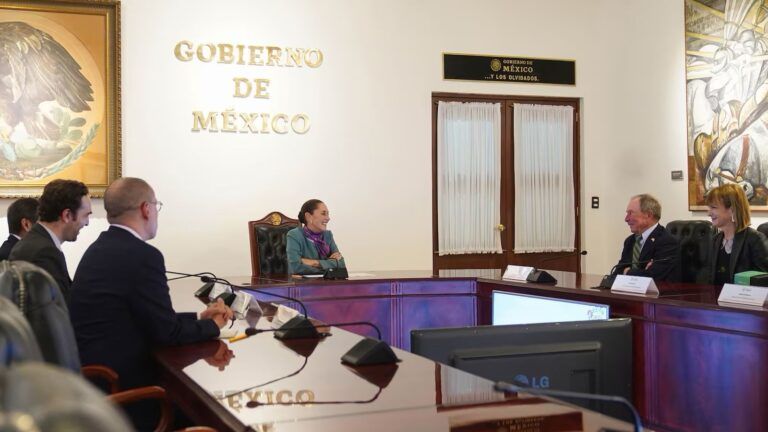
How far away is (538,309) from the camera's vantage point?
4.45 meters

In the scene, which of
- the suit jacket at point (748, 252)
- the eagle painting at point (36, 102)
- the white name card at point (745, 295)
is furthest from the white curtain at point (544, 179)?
the white name card at point (745, 295)

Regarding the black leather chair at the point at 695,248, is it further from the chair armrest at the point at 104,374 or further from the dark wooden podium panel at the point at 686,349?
the chair armrest at the point at 104,374

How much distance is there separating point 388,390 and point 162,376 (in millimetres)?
1004

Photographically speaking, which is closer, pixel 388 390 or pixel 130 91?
pixel 388 390

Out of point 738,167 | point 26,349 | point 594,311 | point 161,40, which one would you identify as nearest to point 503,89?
point 738,167

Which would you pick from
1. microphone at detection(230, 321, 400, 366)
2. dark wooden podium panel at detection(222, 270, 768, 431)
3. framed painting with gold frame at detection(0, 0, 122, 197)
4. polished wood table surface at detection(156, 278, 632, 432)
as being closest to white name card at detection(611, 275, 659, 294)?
dark wooden podium panel at detection(222, 270, 768, 431)

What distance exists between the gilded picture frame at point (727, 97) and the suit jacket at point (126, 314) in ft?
17.2

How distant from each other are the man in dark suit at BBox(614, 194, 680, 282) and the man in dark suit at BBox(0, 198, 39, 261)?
340cm

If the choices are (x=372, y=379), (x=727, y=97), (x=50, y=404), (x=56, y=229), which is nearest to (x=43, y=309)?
(x=372, y=379)

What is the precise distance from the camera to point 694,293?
4.10m

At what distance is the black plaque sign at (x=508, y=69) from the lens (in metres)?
7.81

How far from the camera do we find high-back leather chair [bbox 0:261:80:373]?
1373 mm

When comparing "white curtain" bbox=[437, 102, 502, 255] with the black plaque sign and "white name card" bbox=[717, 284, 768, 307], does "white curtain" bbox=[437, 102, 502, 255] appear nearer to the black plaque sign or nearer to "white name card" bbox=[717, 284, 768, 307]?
the black plaque sign

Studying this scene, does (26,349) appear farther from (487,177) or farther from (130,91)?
(487,177)
